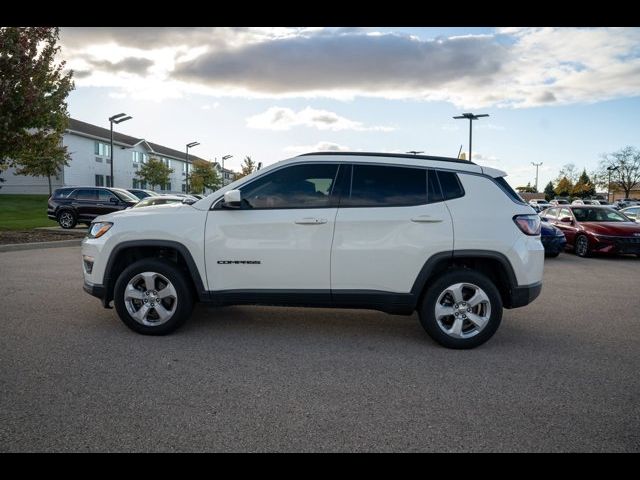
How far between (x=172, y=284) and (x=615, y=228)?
13019mm

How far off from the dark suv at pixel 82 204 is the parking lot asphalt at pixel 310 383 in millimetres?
13782

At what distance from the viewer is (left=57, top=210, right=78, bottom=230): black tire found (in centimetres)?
1873

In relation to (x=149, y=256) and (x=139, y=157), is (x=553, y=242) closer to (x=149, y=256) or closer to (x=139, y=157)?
(x=149, y=256)

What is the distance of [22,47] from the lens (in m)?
13.0

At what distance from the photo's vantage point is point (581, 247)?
44.8 ft

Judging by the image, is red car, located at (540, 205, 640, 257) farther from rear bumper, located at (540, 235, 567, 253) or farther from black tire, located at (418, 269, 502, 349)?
black tire, located at (418, 269, 502, 349)

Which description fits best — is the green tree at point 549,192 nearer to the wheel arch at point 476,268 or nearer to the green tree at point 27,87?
the green tree at point 27,87

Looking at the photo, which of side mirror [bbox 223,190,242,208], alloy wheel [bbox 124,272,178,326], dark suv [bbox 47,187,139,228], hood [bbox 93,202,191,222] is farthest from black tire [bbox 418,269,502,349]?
dark suv [bbox 47,187,139,228]

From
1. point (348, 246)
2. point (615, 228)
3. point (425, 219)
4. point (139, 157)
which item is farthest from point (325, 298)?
point (139, 157)

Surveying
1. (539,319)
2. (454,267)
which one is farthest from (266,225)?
(539,319)

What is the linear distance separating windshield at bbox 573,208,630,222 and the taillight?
36.7 feet
